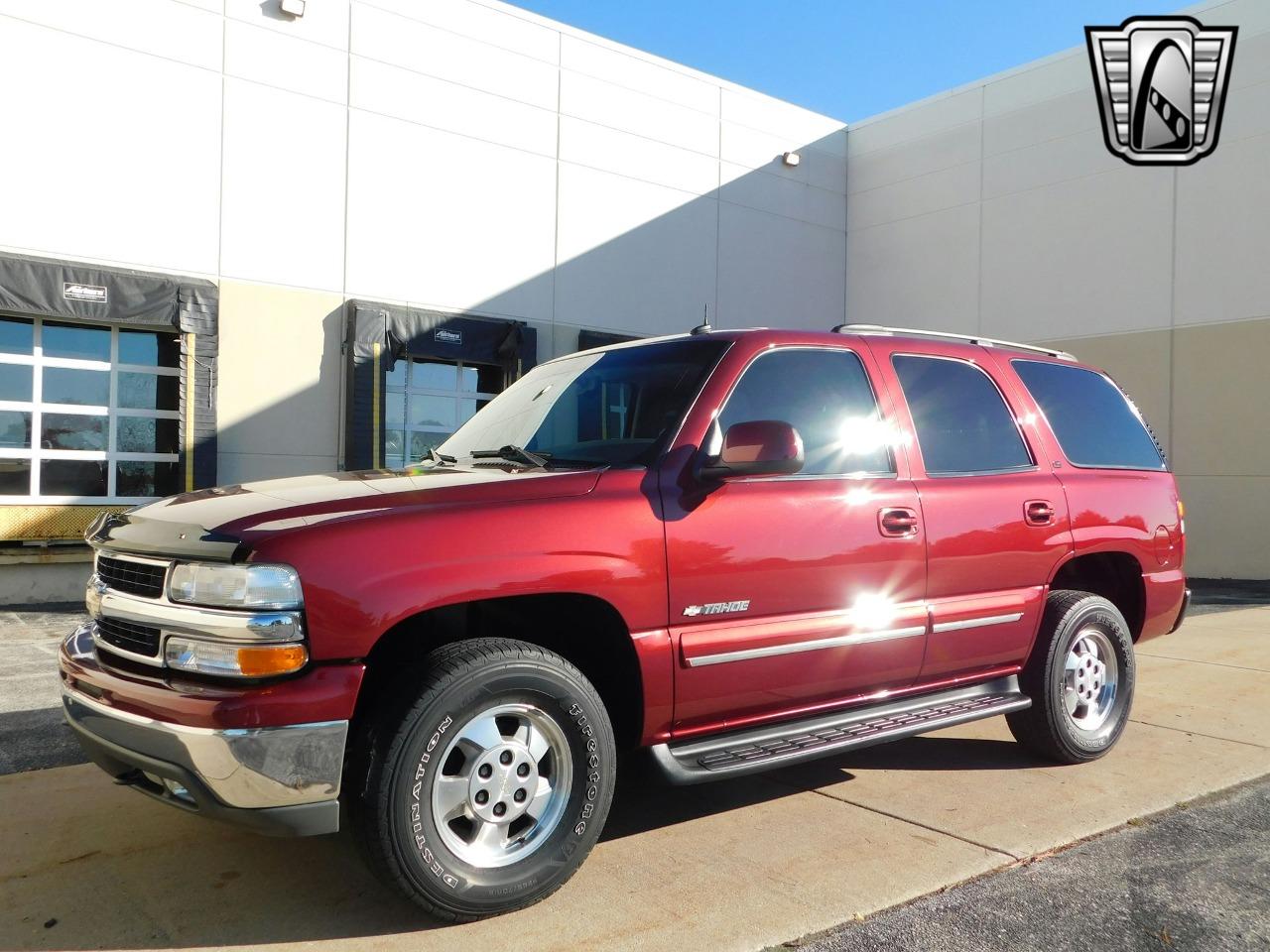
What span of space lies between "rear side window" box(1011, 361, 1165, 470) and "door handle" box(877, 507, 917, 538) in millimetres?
1295

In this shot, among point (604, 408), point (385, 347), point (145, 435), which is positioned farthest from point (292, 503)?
point (385, 347)

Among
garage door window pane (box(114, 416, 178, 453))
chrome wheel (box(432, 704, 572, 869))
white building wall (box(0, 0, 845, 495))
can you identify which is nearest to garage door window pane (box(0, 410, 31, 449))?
garage door window pane (box(114, 416, 178, 453))

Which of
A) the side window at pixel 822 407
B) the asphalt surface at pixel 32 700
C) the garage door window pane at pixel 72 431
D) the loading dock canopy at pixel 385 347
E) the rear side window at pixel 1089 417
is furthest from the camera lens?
the loading dock canopy at pixel 385 347

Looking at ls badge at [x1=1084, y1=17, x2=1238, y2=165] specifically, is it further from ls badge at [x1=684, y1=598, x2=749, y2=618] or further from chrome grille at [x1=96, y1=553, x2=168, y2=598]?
chrome grille at [x1=96, y1=553, x2=168, y2=598]

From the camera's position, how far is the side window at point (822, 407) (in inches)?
152

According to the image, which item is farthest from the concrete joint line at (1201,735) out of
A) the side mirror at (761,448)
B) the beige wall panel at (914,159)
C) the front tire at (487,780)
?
the beige wall panel at (914,159)

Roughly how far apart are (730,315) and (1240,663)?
10337mm

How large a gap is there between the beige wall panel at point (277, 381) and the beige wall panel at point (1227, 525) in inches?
451

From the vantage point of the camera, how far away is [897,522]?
13.2ft

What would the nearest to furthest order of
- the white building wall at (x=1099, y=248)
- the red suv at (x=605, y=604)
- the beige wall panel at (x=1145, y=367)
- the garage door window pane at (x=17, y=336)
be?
1. the red suv at (x=605, y=604)
2. the garage door window pane at (x=17, y=336)
3. the white building wall at (x=1099, y=248)
4. the beige wall panel at (x=1145, y=367)

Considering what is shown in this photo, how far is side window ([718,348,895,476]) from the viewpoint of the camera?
12.7ft

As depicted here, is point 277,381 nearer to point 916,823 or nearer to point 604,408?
point 604,408

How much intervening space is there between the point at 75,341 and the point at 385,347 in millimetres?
3318

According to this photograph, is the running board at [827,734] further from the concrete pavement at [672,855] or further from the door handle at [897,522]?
the door handle at [897,522]
